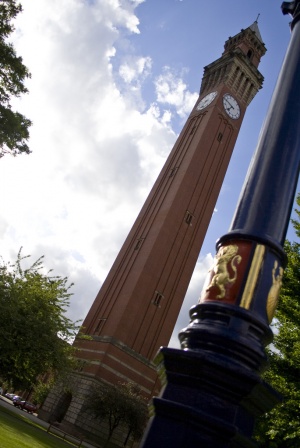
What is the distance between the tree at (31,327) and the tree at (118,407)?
563cm

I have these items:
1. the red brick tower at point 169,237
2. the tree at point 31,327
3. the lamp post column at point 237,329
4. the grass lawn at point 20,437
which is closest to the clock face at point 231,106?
the red brick tower at point 169,237

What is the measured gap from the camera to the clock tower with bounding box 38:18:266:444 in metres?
31.1

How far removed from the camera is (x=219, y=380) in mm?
2861

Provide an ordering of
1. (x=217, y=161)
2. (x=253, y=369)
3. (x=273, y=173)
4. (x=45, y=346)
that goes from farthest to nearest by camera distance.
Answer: (x=217, y=161) < (x=45, y=346) < (x=273, y=173) < (x=253, y=369)

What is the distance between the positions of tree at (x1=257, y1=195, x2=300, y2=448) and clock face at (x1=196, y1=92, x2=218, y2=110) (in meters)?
36.4

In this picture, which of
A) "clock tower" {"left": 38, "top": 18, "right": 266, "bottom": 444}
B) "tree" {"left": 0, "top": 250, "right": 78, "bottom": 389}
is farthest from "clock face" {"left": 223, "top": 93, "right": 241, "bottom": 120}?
"tree" {"left": 0, "top": 250, "right": 78, "bottom": 389}

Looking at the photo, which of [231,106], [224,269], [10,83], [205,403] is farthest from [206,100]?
[205,403]

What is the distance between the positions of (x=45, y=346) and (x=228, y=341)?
19.3m

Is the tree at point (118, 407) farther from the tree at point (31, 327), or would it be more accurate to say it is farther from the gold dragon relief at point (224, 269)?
the gold dragon relief at point (224, 269)

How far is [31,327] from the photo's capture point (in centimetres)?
2027

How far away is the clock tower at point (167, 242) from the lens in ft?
102

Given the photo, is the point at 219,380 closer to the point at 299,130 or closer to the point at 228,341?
the point at 228,341

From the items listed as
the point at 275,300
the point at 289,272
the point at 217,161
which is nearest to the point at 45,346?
the point at 289,272

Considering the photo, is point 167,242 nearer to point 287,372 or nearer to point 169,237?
point 169,237
